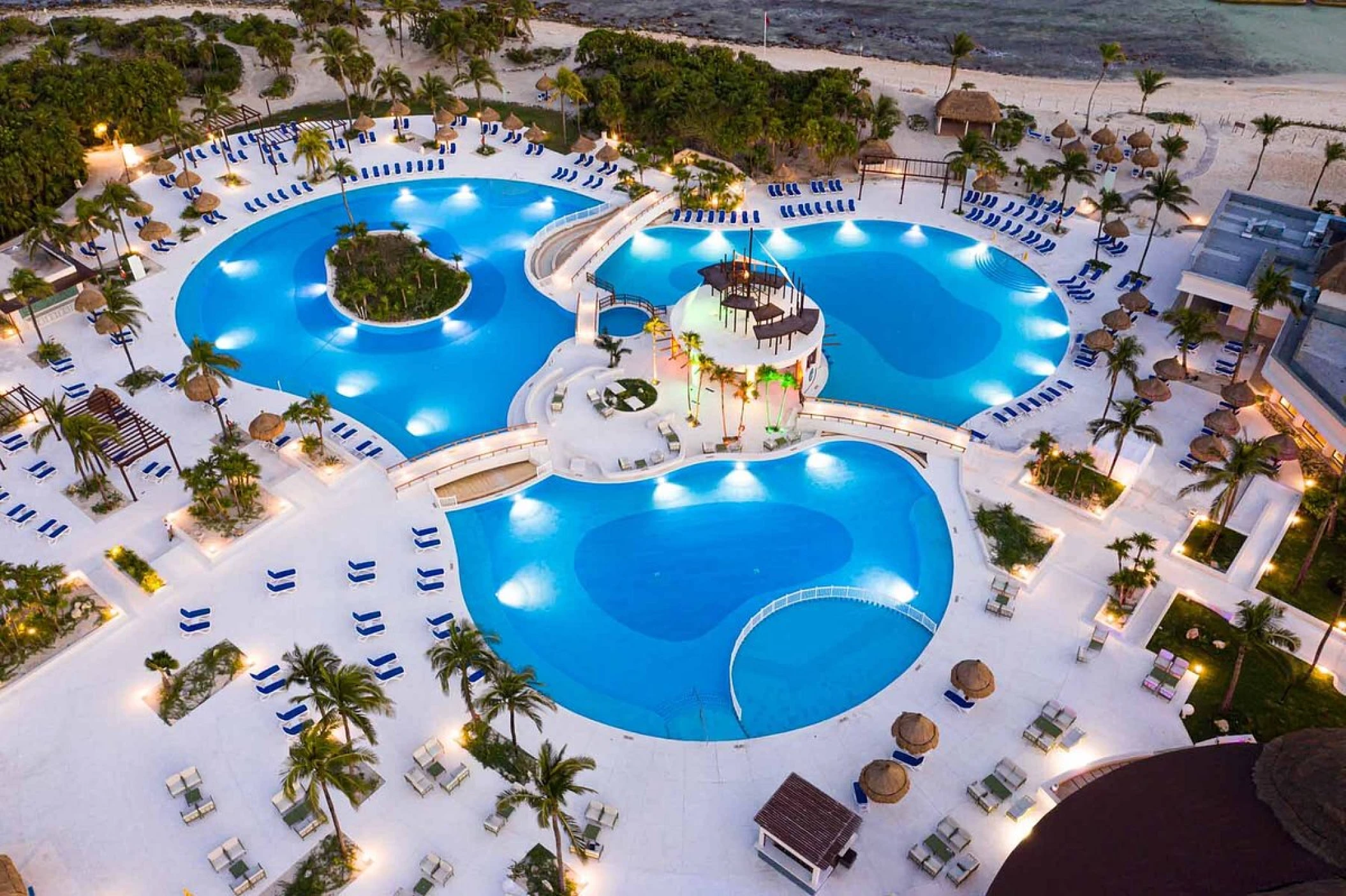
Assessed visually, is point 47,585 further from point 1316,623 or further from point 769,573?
point 1316,623

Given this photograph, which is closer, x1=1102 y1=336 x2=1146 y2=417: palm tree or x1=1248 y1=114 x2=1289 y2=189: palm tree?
x1=1102 y1=336 x2=1146 y2=417: palm tree

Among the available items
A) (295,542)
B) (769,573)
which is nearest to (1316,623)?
(769,573)

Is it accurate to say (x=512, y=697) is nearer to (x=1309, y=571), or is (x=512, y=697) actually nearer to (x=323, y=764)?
(x=323, y=764)

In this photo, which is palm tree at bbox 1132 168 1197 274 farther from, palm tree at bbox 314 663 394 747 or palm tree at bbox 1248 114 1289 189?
palm tree at bbox 314 663 394 747

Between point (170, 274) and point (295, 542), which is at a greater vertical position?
point (170, 274)

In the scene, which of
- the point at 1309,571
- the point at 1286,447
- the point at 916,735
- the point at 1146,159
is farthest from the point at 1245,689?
the point at 1146,159

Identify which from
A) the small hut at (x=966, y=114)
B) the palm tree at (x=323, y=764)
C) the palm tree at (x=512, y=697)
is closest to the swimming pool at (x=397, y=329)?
the palm tree at (x=512, y=697)

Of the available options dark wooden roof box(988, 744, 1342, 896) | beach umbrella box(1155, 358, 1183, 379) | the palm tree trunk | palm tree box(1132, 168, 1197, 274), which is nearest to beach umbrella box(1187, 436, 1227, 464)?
beach umbrella box(1155, 358, 1183, 379)
